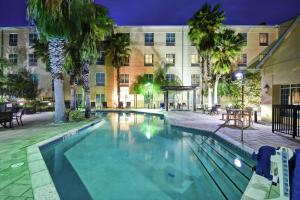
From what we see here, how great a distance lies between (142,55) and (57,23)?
2014 cm

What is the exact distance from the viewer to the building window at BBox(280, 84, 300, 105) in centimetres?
1150

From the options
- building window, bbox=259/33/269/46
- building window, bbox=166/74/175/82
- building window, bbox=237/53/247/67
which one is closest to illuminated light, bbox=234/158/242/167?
building window, bbox=166/74/175/82

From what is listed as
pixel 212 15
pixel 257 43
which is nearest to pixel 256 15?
pixel 257 43

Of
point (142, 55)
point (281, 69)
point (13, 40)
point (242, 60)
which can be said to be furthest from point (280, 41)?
point (13, 40)

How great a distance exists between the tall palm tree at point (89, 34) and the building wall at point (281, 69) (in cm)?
1007

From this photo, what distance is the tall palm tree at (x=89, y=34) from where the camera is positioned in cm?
1278

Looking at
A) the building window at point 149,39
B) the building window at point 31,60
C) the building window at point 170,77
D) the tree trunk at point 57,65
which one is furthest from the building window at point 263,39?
the building window at point 31,60

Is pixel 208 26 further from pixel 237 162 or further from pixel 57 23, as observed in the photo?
pixel 237 162

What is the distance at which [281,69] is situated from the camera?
12.0 metres

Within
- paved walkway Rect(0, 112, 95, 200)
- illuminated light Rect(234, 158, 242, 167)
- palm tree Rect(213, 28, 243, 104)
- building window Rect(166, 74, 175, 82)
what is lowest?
illuminated light Rect(234, 158, 242, 167)

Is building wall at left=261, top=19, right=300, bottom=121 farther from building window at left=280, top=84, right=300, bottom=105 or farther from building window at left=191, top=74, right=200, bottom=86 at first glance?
building window at left=191, top=74, right=200, bottom=86

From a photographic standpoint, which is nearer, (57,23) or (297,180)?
(297,180)

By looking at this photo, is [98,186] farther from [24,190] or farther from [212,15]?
[212,15]

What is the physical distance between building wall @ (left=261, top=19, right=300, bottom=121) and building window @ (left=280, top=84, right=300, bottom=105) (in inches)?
9.8
